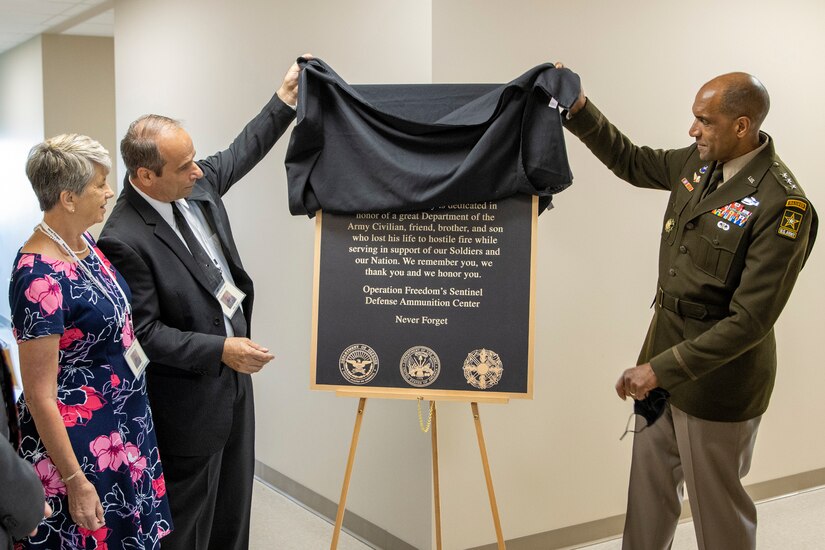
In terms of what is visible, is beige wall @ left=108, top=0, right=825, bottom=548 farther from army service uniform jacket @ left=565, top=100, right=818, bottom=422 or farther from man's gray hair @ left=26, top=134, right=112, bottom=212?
man's gray hair @ left=26, top=134, right=112, bottom=212

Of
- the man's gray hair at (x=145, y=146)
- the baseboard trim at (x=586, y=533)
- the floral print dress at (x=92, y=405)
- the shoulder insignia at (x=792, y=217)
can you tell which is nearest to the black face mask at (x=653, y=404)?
the shoulder insignia at (x=792, y=217)

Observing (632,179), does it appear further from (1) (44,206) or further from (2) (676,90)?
(1) (44,206)

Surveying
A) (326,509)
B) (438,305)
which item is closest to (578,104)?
(438,305)

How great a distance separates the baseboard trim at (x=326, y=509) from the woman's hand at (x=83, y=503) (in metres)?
1.49

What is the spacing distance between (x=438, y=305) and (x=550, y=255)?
877 millimetres

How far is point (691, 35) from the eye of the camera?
343 cm

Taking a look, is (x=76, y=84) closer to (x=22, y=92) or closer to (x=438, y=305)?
(x=22, y=92)

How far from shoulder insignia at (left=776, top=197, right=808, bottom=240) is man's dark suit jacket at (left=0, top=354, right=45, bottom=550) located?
1.90 meters

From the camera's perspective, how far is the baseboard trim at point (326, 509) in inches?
130

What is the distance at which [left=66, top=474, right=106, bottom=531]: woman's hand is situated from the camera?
1913 millimetres

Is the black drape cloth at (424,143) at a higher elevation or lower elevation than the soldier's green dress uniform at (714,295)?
higher

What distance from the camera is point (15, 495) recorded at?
56.2 inches

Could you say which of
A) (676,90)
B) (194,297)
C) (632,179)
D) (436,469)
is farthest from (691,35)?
(194,297)

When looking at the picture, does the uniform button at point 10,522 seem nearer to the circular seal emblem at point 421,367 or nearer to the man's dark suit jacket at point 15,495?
the man's dark suit jacket at point 15,495
